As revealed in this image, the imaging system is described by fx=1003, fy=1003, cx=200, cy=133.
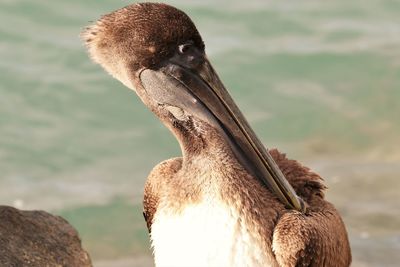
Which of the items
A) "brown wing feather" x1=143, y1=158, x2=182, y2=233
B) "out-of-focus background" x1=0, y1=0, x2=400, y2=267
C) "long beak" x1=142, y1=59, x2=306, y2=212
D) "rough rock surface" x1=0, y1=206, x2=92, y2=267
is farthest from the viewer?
"out-of-focus background" x1=0, y1=0, x2=400, y2=267

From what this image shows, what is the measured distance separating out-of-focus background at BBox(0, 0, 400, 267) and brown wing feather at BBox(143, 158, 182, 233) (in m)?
1.90

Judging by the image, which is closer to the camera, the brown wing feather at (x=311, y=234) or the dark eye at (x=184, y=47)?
the brown wing feather at (x=311, y=234)

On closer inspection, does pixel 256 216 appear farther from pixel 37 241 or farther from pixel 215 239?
pixel 37 241

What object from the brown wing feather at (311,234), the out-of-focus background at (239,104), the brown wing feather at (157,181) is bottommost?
the brown wing feather at (311,234)

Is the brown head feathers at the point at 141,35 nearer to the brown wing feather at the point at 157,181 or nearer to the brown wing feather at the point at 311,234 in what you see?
the brown wing feather at the point at 157,181

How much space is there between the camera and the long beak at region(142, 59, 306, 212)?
18.5ft

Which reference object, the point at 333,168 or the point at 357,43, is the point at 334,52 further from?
the point at 333,168

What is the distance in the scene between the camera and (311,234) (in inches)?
213

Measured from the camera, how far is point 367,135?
10.2m

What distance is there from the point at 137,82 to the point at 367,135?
5.07 meters

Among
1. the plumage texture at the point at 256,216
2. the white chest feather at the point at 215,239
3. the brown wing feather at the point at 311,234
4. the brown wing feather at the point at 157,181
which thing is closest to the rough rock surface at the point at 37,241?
the brown wing feather at the point at 157,181

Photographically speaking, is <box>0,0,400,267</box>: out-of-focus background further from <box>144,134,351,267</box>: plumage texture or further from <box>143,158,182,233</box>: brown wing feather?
<box>144,134,351,267</box>: plumage texture

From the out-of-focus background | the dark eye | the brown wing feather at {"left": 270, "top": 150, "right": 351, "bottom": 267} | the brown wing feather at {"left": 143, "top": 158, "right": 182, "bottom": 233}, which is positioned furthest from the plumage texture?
the out-of-focus background

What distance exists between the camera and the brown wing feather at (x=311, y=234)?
17.6 feet
